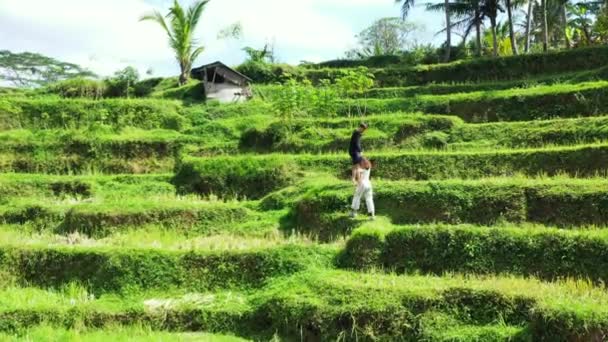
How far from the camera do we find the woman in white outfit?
36.3 ft

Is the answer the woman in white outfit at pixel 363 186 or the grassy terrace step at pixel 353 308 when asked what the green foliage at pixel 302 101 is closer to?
the woman in white outfit at pixel 363 186

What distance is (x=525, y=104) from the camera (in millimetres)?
18266

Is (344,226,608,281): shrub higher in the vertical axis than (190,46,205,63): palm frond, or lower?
lower

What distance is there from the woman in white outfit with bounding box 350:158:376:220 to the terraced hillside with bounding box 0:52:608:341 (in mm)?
385

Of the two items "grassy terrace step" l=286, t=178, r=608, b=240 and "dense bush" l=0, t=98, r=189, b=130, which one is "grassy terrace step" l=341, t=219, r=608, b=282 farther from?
"dense bush" l=0, t=98, r=189, b=130

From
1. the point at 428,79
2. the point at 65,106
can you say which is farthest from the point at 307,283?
the point at 428,79

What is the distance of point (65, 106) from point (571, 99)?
17.1 m

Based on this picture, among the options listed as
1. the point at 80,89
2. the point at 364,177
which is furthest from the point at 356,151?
the point at 80,89

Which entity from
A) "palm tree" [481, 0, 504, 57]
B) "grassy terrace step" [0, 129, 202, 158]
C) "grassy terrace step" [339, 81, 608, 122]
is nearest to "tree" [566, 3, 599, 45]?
"palm tree" [481, 0, 504, 57]

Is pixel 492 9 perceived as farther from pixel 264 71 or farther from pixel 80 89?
pixel 80 89

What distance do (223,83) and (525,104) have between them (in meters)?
12.5

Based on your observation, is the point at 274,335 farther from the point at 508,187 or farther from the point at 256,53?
the point at 256,53

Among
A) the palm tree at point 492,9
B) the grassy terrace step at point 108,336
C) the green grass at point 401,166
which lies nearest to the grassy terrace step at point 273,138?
the green grass at point 401,166

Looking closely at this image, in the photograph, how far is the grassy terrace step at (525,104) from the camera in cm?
1738
